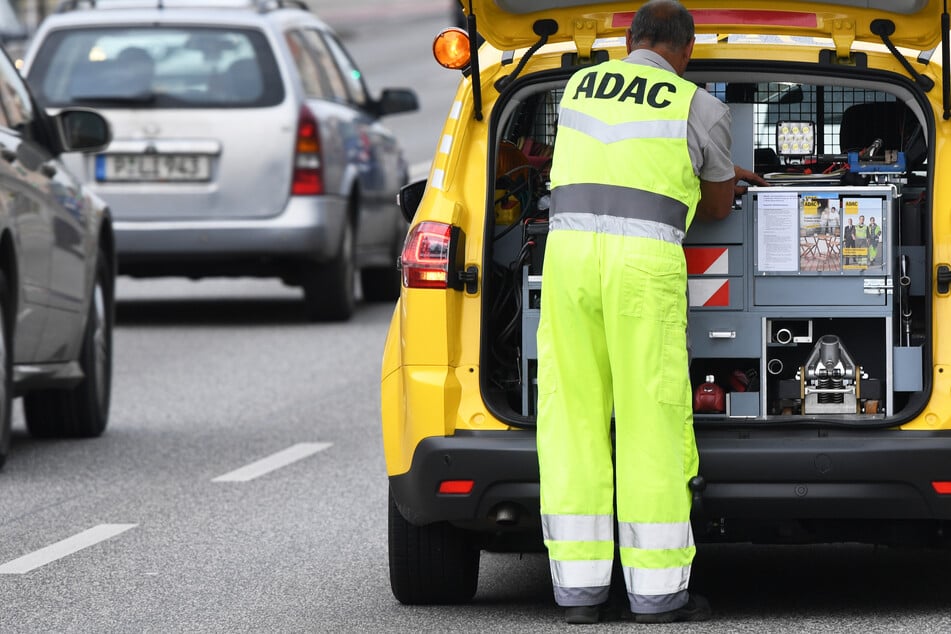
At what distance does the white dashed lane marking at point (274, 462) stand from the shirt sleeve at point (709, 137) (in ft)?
12.5

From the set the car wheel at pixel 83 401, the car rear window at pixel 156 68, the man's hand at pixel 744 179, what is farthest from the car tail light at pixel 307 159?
the man's hand at pixel 744 179

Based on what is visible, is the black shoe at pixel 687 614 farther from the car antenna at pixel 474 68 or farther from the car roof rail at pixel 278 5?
the car roof rail at pixel 278 5

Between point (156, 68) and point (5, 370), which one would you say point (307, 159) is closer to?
point (156, 68)

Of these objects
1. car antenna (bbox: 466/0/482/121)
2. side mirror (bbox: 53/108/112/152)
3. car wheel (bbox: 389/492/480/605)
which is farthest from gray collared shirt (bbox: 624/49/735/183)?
side mirror (bbox: 53/108/112/152)

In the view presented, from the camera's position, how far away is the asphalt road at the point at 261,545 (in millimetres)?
6617

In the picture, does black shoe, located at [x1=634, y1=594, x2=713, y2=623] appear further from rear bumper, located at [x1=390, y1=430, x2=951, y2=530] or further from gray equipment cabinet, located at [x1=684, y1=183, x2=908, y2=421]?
gray equipment cabinet, located at [x1=684, y1=183, x2=908, y2=421]

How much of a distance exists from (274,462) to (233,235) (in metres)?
5.37

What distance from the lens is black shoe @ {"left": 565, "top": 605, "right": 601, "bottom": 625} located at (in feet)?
20.8

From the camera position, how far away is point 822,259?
6508mm

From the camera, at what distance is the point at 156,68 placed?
50.7 ft

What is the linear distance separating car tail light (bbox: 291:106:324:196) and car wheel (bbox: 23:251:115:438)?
423 cm

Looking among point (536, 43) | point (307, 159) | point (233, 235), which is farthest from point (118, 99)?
point (536, 43)

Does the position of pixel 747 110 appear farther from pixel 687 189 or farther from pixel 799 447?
pixel 799 447

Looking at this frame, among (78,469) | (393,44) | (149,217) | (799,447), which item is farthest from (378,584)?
(393,44)
